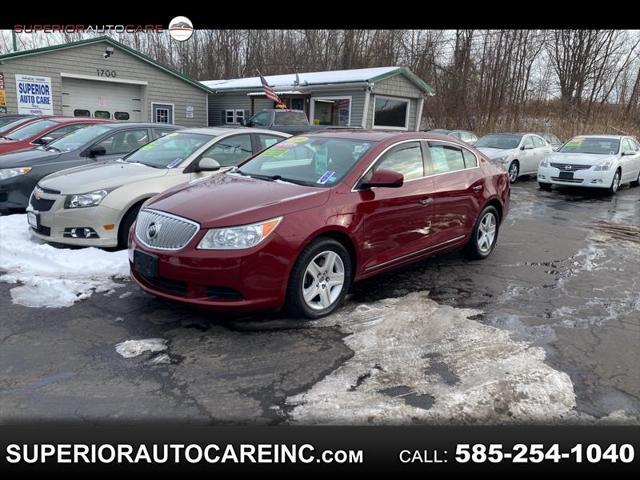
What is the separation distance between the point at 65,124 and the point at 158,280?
7906 millimetres

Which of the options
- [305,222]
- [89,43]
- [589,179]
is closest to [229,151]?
[305,222]

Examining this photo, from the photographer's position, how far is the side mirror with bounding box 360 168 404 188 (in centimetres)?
456

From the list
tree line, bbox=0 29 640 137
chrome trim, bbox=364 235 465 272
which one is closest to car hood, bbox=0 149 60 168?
chrome trim, bbox=364 235 465 272

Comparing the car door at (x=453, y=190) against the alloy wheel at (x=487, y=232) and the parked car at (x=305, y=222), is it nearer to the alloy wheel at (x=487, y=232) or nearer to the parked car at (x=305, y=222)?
the parked car at (x=305, y=222)

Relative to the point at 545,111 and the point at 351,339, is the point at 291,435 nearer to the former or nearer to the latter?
the point at 351,339

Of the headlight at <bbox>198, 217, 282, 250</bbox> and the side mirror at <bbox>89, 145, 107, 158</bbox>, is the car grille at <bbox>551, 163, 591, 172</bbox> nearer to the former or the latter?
the side mirror at <bbox>89, 145, 107, 158</bbox>

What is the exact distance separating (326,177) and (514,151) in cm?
1239

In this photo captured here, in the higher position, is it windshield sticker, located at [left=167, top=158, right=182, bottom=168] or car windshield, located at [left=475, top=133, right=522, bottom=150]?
car windshield, located at [left=475, top=133, right=522, bottom=150]

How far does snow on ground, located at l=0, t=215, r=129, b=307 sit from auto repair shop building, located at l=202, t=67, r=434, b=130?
56.3 feet

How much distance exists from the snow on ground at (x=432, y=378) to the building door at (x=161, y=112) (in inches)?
768

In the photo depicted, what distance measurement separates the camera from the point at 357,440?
2936mm

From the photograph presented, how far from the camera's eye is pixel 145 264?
13.9ft

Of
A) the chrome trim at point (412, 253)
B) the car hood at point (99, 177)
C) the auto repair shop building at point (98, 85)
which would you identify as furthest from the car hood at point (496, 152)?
the auto repair shop building at point (98, 85)

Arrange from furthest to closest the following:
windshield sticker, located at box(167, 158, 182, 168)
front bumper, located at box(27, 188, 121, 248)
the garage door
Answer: the garage door < windshield sticker, located at box(167, 158, 182, 168) < front bumper, located at box(27, 188, 121, 248)
